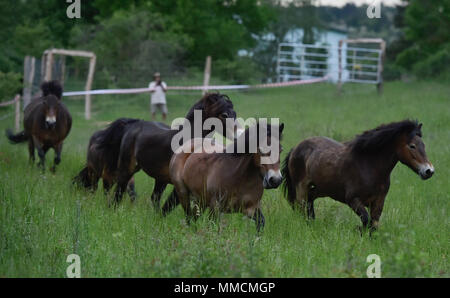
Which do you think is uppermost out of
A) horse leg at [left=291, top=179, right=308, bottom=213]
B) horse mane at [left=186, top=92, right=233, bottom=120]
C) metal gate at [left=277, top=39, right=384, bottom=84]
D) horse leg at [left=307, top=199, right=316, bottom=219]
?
metal gate at [left=277, top=39, right=384, bottom=84]

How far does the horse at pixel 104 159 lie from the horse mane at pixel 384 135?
3.69 metres

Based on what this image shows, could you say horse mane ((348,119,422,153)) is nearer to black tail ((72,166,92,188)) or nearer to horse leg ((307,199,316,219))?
horse leg ((307,199,316,219))

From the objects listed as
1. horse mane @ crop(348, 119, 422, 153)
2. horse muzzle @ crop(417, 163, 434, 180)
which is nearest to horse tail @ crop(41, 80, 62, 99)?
horse mane @ crop(348, 119, 422, 153)

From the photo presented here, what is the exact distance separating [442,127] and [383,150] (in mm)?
8726

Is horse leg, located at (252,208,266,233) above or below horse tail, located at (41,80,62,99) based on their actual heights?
below

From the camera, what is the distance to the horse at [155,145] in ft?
27.2

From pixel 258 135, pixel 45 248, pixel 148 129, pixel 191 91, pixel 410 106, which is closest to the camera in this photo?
pixel 45 248

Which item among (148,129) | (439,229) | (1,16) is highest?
(1,16)

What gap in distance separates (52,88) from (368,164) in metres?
8.11

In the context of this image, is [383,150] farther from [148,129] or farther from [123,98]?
[123,98]

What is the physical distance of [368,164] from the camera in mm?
7508

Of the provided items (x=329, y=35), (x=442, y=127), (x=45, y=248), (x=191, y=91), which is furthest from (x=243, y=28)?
(x=45, y=248)

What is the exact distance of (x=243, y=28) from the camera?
42.5 m

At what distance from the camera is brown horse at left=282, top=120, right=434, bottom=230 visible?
7320mm
